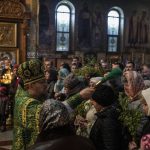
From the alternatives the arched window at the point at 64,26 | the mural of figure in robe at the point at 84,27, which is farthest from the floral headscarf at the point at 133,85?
the mural of figure in robe at the point at 84,27

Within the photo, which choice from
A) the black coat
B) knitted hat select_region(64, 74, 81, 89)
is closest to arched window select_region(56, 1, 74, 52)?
knitted hat select_region(64, 74, 81, 89)

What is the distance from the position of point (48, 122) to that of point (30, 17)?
11687 mm

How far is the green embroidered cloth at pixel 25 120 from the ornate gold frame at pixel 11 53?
10353mm

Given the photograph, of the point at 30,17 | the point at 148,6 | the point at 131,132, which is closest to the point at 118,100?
the point at 131,132

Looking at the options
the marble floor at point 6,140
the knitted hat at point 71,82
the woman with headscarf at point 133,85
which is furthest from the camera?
the marble floor at point 6,140

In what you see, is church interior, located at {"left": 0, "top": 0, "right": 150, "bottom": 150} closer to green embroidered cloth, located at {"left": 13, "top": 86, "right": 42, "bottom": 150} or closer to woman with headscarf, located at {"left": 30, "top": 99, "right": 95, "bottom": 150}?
green embroidered cloth, located at {"left": 13, "top": 86, "right": 42, "bottom": 150}

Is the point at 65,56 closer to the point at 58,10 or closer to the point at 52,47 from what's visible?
the point at 52,47

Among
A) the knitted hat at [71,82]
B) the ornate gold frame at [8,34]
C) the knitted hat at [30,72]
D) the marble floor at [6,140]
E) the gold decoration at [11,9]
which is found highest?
the gold decoration at [11,9]

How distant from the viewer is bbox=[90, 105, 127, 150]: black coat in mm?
3998

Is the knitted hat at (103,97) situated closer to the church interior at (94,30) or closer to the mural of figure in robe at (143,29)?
the church interior at (94,30)

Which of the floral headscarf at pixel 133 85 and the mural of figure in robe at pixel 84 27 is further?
the mural of figure in robe at pixel 84 27

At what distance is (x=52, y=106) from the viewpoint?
2.91 m

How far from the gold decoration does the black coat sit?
10244mm

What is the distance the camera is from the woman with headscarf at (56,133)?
97.3 inches
